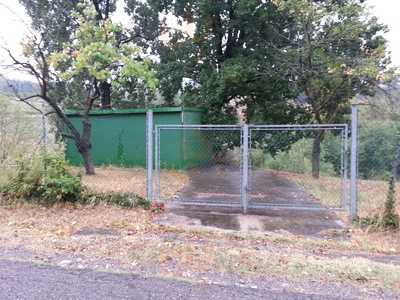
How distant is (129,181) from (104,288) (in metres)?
5.97

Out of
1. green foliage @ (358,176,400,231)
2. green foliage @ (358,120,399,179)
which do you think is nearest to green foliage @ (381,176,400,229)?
green foliage @ (358,176,400,231)

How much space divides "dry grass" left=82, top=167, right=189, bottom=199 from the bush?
1.75 feet

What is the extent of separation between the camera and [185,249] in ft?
14.7

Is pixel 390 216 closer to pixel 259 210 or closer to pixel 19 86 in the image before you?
pixel 259 210

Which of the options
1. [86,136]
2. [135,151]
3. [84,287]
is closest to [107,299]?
[84,287]

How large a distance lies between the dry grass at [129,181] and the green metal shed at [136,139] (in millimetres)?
611

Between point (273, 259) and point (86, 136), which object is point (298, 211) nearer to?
point (273, 259)

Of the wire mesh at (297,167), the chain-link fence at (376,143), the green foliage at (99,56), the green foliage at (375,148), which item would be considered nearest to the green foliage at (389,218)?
the wire mesh at (297,167)

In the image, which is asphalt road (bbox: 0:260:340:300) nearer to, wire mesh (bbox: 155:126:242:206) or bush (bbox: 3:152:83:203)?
bush (bbox: 3:152:83:203)

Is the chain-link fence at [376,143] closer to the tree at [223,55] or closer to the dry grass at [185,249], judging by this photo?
the tree at [223,55]

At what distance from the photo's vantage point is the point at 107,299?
3.16 metres

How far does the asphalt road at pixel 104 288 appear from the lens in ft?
10.6

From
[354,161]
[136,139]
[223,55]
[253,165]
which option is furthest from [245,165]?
[223,55]

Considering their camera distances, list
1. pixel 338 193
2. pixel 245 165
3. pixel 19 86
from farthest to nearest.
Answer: pixel 19 86, pixel 338 193, pixel 245 165
